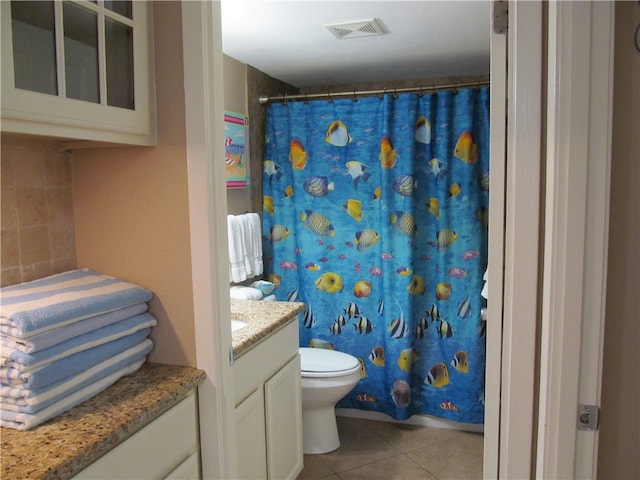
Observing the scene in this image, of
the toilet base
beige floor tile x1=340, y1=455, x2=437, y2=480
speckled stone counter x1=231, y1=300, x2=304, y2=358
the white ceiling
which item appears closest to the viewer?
speckled stone counter x1=231, y1=300, x2=304, y2=358

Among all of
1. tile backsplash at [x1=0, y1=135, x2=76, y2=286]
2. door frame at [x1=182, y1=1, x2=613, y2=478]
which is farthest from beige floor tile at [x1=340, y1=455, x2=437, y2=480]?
tile backsplash at [x1=0, y1=135, x2=76, y2=286]

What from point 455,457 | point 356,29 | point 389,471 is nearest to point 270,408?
point 389,471

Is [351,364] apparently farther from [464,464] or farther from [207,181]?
[207,181]

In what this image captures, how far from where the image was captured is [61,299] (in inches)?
48.0

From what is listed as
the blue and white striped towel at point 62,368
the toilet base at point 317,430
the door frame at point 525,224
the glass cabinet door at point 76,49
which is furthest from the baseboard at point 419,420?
the glass cabinet door at point 76,49

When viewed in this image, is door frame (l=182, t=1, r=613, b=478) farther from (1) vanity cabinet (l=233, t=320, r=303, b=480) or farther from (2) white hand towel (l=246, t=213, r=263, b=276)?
(2) white hand towel (l=246, t=213, r=263, b=276)

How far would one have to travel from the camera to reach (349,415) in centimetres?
332

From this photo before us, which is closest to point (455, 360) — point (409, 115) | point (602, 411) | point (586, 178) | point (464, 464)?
point (464, 464)

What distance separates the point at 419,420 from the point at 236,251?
1.51m

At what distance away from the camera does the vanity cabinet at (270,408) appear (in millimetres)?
1860

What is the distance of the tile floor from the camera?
264 centimetres

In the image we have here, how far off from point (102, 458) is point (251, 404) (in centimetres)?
86

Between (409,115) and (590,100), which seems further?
(409,115)

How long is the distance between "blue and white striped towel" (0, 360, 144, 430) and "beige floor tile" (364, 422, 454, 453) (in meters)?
2.05
